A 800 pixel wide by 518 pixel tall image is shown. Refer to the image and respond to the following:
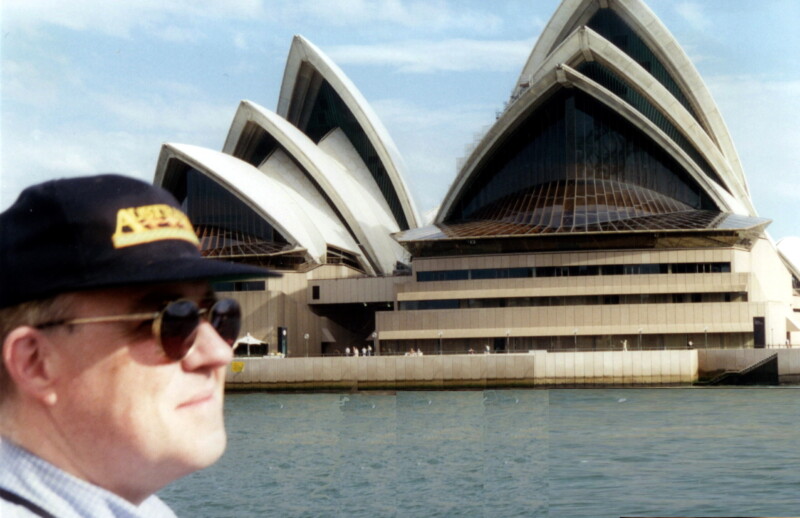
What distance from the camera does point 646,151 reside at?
158 ft

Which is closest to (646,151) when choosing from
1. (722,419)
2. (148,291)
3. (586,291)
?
(586,291)

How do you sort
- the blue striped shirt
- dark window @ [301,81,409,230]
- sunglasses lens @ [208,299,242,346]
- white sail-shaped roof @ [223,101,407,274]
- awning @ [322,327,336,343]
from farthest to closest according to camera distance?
dark window @ [301,81,409,230] → white sail-shaped roof @ [223,101,407,274] → awning @ [322,327,336,343] → sunglasses lens @ [208,299,242,346] → the blue striped shirt

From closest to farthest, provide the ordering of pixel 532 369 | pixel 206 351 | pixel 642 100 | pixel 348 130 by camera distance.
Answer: pixel 206 351, pixel 532 369, pixel 642 100, pixel 348 130

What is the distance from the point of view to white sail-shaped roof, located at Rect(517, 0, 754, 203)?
5112 cm

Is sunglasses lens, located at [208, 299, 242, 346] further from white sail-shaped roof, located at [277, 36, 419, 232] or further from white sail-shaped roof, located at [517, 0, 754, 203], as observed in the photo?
white sail-shaped roof, located at [277, 36, 419, 232]

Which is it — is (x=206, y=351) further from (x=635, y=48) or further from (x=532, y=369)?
(x=635, y=48)

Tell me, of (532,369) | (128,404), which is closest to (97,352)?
(128,404)

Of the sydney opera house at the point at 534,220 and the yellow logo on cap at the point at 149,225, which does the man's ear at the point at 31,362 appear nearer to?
the yellow logo on cap at the point at 149,225

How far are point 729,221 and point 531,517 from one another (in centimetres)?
3228

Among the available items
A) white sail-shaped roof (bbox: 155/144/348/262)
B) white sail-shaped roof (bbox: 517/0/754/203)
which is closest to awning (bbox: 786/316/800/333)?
white sail-shaped roof (bbox: 517/0/754/203)

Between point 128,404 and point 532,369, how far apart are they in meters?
39.3

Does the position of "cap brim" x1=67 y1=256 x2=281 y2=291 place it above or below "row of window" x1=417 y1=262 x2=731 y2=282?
below

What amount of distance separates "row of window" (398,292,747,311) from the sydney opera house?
0.07 m

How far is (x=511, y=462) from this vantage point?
19.3 meters
